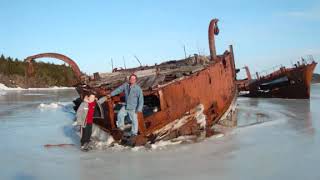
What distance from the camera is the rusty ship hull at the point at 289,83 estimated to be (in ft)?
82.2

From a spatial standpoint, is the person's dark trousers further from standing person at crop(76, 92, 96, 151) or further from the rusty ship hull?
the rusty ship hull

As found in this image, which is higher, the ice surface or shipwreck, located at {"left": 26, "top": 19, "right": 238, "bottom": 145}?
shipwreck, located at {"left": 26, "top": 19, "right": 238, "bottom": 145}

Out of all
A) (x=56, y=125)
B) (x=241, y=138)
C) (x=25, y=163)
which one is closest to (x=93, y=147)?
(x=25, y=163)

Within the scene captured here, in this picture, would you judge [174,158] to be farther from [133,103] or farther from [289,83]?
[289,83]

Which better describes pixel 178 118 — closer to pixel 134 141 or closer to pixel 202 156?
pixel 134 141

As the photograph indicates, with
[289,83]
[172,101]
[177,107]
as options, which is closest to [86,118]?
[172,101]

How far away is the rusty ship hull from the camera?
987 inches

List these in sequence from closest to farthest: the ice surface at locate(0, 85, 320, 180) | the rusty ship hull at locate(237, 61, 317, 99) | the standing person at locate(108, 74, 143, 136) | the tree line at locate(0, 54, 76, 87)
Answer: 1. the ice surface at locate(0, 85, 320, 180)
2. the standing person at locate(108, 74, 143, 136)
3. the rusty ship hull at locate(237, 61, 317, 99)
4. the tree line at locate(0, 54, 76, 87)

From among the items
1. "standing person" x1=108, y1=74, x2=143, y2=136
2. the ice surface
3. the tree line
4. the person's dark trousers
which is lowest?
the ice surface

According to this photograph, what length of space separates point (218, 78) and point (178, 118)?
2803 mm

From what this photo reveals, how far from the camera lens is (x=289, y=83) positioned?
2583cm

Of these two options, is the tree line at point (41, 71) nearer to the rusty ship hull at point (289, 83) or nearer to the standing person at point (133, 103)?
the rusty ship hull at point (289, 83)

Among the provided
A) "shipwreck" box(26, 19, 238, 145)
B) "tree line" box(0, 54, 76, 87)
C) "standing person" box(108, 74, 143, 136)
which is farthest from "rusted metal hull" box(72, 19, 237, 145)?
"tree line" box(0, 54, 76, 87)

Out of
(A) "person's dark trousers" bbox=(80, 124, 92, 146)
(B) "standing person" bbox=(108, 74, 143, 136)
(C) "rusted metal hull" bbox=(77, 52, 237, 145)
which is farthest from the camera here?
(C) "rusted metal hull" bbox=(77, 52, 237, 145)
